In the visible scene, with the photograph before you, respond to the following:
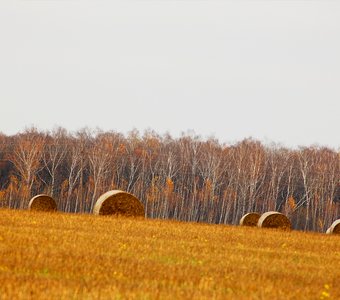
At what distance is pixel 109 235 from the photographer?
1427 centimetres

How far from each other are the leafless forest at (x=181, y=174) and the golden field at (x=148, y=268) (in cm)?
4609

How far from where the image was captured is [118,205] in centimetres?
2355

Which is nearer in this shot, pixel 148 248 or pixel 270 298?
pixel 270 298

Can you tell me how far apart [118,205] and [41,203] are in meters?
7.10

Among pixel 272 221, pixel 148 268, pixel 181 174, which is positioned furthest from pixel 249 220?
pixel 181 174

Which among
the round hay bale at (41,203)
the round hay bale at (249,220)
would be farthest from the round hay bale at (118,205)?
the round hay bale at (249,220)

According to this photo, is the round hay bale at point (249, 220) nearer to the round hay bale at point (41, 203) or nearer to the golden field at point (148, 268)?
the round hay bale at point (41, 203)

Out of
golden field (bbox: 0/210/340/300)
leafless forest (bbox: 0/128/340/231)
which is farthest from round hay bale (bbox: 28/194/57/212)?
leafless forest (bbox: 0/128/340/231)

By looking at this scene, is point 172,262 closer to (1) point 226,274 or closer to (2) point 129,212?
(1) point 226,274

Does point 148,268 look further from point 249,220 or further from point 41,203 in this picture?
point 249,220

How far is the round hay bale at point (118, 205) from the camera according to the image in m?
23.3

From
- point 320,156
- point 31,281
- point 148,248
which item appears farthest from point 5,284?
point 320,156

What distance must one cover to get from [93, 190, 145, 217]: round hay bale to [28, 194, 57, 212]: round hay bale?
645 centimetres

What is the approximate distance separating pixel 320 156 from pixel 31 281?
219 ft
